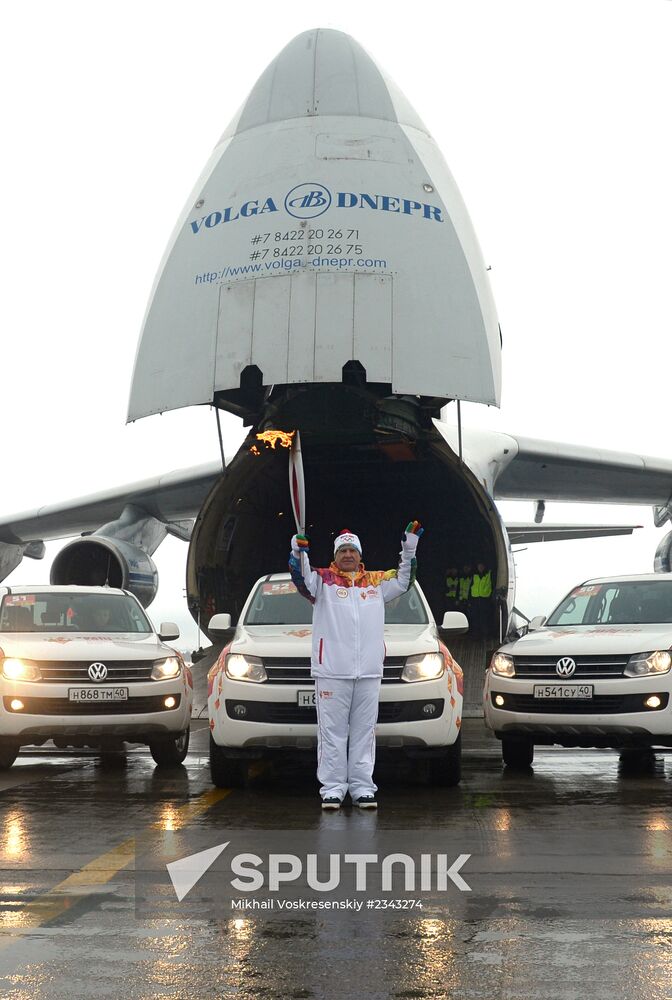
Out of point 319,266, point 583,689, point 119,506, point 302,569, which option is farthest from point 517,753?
point 119,506

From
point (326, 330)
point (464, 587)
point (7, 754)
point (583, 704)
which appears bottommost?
point (7, 754)

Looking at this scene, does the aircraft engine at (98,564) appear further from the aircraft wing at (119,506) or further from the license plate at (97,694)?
the license plate at (97,694)

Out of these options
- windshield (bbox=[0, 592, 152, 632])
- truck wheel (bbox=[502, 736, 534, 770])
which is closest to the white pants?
truck wheel (bbox=[502, 736, 534, 770])

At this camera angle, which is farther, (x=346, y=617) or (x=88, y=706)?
(x=88, y=706)

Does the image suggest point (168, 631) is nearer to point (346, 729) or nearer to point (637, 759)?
point (346, 729)

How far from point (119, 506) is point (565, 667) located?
38.6 feet

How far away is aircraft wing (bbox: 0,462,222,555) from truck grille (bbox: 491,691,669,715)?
380 inches

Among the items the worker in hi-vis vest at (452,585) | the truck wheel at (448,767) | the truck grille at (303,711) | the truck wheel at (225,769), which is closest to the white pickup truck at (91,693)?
the truck wheel at (225,769)

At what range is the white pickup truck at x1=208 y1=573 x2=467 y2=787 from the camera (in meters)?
8.98

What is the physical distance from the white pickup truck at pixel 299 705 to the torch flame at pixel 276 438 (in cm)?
638

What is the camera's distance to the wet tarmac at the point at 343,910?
398cm

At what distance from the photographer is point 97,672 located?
10.3 meters

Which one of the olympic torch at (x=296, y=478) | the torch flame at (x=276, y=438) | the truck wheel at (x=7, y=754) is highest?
the torch flame at (x=276, y=438)

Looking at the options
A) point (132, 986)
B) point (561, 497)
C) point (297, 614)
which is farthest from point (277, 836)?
point (561, 497)
